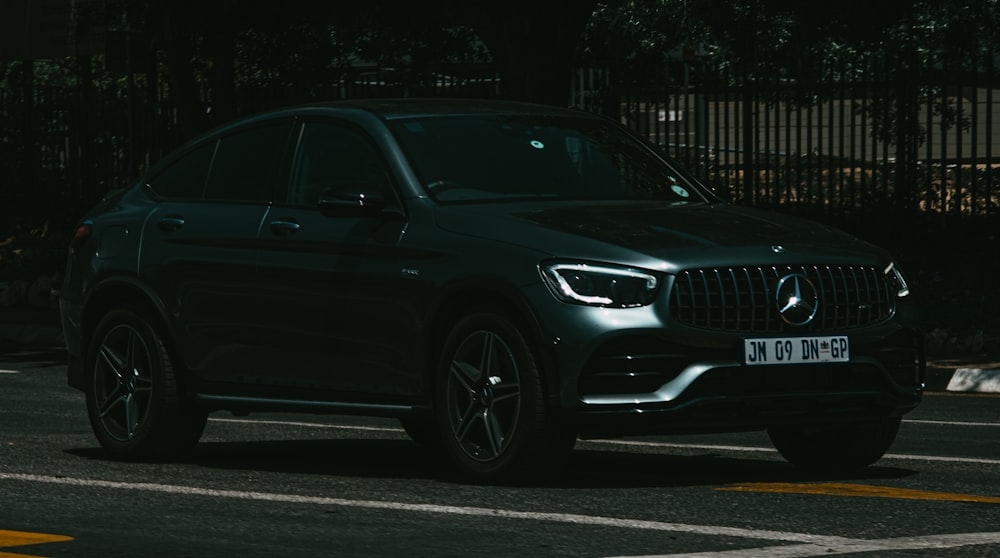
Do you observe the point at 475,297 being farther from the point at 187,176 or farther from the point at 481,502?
the point at 187,176

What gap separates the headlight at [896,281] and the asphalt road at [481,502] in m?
0.80

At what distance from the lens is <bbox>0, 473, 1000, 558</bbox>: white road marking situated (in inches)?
266

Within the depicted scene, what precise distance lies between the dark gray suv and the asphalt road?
301mm

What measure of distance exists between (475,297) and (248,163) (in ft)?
6.18

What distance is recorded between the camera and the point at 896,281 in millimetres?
8938

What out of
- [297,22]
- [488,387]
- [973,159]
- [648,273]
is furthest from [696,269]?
[297,22]

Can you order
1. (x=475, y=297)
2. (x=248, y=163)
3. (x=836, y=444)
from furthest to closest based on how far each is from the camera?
(x=248, y=163) < (x=836, y=444) < (x=475, y=297)

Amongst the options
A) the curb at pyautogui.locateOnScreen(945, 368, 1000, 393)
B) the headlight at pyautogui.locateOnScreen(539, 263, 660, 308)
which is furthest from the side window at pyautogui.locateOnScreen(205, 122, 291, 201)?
the curb at pyautogui.locateOnScreen(945, 368, 1000, 393)

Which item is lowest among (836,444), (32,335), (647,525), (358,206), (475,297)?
(32,335)

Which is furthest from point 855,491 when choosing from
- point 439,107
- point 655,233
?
point 439,107

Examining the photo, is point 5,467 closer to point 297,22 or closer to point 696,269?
point 696,269

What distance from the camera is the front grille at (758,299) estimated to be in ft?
26.9

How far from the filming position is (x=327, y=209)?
9.07m

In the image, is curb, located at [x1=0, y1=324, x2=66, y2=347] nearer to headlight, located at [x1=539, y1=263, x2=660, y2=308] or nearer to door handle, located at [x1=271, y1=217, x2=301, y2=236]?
door handle, located at [x1=271, y1=217, x2=301, y2=236]
